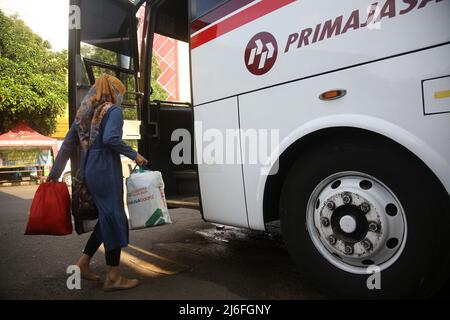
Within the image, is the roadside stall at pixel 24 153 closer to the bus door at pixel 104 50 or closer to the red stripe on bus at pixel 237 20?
the bus door at pixel 104 50

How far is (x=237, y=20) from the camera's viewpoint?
2375 mm

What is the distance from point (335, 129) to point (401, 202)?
1.79ft

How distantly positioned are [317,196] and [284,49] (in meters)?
0.99

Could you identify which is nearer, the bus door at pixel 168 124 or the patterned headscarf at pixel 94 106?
the patterned headscarf at pixel 94 106

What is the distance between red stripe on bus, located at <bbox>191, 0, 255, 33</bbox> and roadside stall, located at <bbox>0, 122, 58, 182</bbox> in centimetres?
1354

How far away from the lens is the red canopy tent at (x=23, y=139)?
1369 cm

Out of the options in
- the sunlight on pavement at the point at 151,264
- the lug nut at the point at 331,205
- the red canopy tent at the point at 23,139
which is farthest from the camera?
the red canopy tent at the point at 23,139

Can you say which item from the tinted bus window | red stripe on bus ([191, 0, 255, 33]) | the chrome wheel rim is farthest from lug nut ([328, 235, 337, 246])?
the tinted bus window

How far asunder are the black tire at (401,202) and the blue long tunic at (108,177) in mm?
1227

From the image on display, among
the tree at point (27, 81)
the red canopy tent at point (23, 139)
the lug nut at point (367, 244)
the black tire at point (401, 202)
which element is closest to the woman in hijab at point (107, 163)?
the black tire at point (401, 202)
